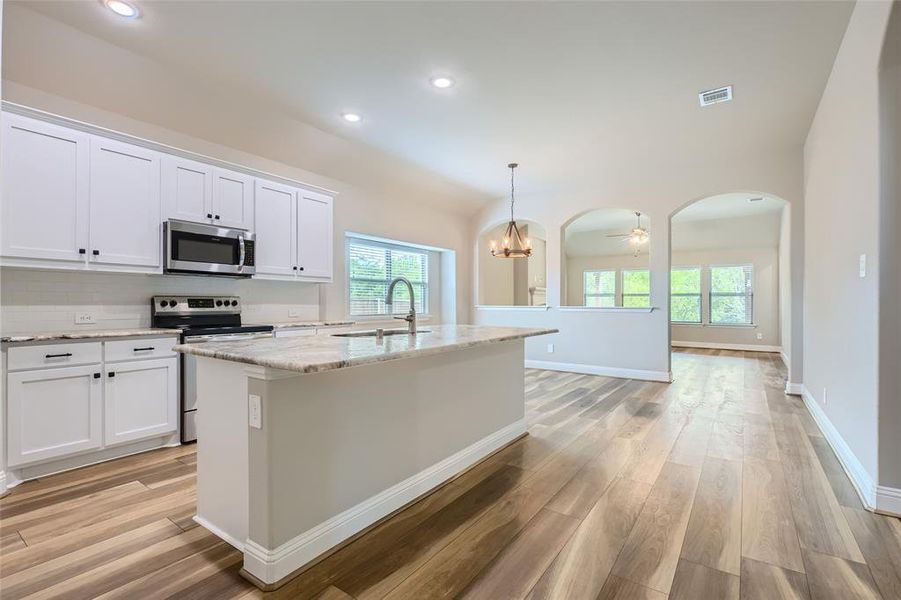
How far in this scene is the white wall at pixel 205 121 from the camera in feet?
9.00

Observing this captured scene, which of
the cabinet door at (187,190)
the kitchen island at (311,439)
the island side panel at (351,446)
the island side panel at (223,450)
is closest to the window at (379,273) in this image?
the cabinet door at (187,190)

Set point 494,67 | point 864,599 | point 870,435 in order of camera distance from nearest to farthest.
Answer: point 864,599 → point 870,435 → point 494,67

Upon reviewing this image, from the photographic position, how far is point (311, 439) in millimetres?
1774

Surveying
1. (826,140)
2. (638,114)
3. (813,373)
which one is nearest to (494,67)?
(638,114)

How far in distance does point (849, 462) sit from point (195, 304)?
498 centimetres

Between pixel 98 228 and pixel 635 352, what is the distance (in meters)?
5.88

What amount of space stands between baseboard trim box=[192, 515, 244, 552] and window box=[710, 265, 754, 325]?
10.5 metres

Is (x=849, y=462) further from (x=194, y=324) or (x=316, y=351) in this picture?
(x=194, y=324)

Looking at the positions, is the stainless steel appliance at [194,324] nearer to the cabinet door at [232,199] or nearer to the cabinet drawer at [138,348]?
the cabinet drawer at [138,348]

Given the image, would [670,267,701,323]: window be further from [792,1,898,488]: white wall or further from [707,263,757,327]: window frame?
[792,1,898,488]: white wall

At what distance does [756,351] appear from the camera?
351 inches

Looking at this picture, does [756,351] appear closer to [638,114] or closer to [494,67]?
[638,114]

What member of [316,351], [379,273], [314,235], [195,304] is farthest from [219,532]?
[379,273]

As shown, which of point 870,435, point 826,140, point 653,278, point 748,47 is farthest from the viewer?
point 653,278
